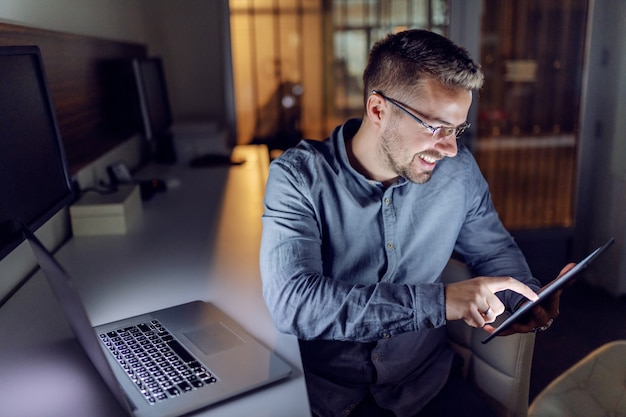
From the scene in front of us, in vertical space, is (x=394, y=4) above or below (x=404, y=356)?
above

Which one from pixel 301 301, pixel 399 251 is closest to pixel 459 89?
pixel 399 251

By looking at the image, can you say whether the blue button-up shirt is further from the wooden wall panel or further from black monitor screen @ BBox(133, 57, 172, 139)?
black monitor screen @ BBox(133, 57, 172, 139)

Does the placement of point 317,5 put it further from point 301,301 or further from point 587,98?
point 301,301

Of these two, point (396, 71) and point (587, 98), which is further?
point (587, 98)

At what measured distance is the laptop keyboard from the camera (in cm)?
92

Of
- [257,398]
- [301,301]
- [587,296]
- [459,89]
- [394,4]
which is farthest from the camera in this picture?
[394,4]

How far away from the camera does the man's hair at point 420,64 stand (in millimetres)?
1253

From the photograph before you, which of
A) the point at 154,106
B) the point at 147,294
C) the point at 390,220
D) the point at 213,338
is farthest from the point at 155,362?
the point at 154,106

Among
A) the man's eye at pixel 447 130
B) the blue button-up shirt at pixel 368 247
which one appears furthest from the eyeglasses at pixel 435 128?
the blue button-up shirt at pixel 368 247

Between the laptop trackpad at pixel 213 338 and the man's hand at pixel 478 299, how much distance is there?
0.43 meters

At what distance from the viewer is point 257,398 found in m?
0.91

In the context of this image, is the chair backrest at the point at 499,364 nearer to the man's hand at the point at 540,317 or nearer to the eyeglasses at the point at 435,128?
the man's hand at the point at 540,317

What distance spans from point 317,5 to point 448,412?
573 centimetres

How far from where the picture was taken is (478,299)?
3.46 ft
